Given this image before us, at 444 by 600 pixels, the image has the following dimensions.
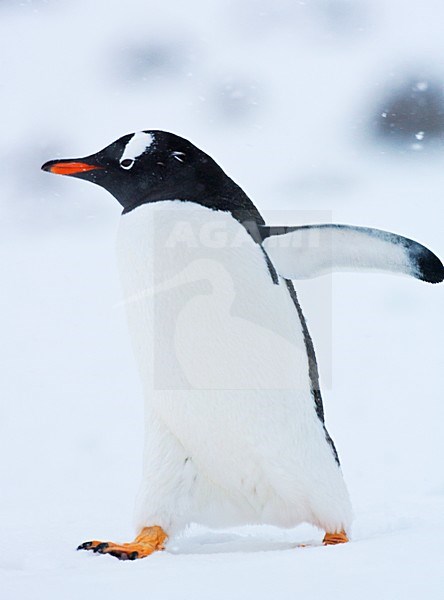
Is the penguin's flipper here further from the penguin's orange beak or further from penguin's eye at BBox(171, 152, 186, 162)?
the penguin's orange beak

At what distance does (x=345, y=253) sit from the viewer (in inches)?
51.2

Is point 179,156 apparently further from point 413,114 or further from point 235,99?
point 235,99

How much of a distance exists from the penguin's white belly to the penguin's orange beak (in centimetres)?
14

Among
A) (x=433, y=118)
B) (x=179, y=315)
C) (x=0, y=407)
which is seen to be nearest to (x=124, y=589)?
(x=179, y=315)

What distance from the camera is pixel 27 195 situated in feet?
21.0

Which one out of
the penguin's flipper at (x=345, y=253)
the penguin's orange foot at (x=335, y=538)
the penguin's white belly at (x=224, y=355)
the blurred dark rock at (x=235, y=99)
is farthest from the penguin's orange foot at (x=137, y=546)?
the blurred dark rock at (x=235, y=99)

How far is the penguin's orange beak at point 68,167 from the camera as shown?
1.42m

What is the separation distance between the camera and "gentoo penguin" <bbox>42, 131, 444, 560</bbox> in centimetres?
128

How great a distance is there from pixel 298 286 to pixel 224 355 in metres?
2.41

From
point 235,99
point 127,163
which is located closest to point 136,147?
point 127,163

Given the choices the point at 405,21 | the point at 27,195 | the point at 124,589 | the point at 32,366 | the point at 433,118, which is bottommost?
the point at 124,589

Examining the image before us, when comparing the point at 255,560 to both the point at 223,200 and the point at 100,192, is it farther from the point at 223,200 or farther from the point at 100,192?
the point at 100,192

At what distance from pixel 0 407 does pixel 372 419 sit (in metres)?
1.21

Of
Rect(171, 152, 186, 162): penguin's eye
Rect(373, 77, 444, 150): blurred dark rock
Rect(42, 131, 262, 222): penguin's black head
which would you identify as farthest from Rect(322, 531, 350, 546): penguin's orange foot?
Rect(373, 77, 444, 150): blurred dark rock
